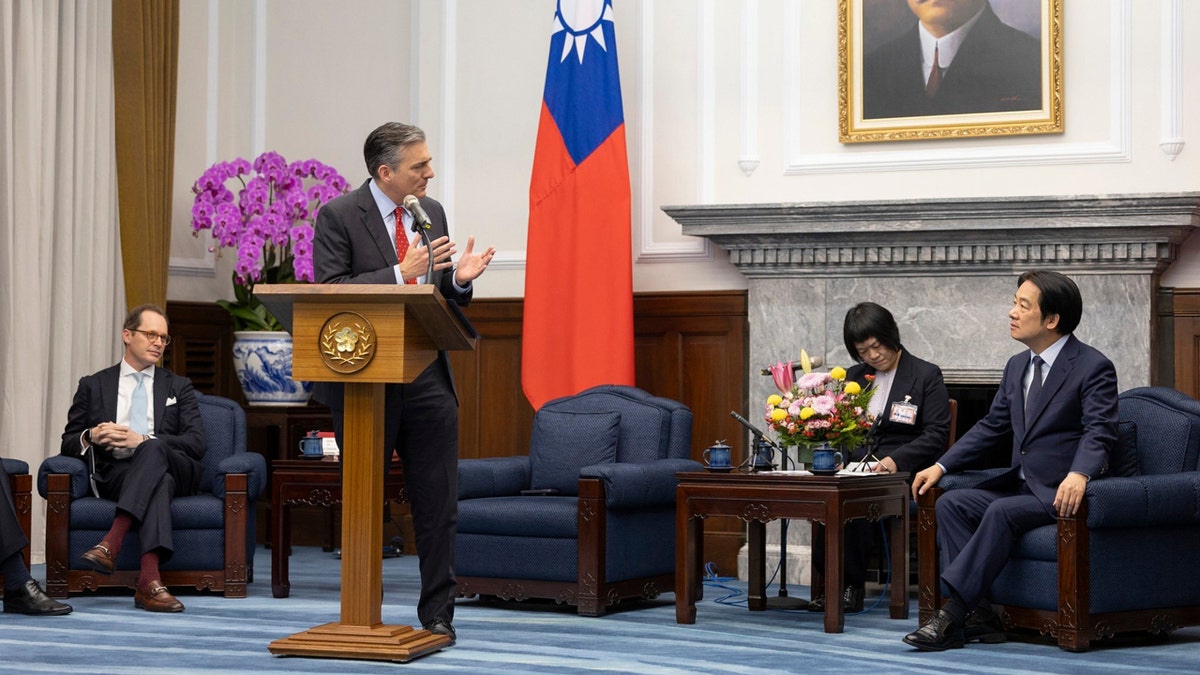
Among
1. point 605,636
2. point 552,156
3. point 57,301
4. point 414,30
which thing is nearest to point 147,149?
point 57,301

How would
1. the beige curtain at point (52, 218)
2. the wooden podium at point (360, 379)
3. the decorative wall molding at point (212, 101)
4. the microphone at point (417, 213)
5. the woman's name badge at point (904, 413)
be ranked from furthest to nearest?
the decorative wall molding at point (212, 101) < the beige curtain at point (52, 218) < the woman's name badge at point (904, 413) < the wooden podium at point (360, 379) < the microphone at point (417, 213)

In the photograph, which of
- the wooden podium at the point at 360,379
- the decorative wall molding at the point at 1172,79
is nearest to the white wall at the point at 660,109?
the decorative wall molding at the point at 1172,79

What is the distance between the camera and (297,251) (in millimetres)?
6934

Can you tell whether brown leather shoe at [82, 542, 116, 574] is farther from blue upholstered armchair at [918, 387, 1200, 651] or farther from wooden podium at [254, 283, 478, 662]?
blue upholstered armchair at [918, 387, 1200, 651]

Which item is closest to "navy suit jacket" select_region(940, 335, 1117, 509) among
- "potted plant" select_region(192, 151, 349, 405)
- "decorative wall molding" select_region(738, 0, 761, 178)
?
"decorative wall molding" select_region(738, 0, 761, 178)

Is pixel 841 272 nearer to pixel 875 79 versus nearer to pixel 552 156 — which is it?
pixel 875 79

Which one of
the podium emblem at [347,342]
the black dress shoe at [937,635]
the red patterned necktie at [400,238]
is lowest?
the black dress shoe at [937,635]

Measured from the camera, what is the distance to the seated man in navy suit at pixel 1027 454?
4.41 metres

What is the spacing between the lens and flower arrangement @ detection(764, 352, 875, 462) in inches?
194

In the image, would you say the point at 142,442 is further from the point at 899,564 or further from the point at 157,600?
the point at 899,564

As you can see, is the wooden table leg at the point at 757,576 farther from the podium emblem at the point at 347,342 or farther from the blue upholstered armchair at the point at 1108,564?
the podium emblem at the point at 347,342

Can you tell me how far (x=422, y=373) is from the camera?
405cm

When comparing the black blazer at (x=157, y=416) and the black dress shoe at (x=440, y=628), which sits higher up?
the black blazer at (x=157, y=416)

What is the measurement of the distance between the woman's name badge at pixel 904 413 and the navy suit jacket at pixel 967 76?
5.06 feet
